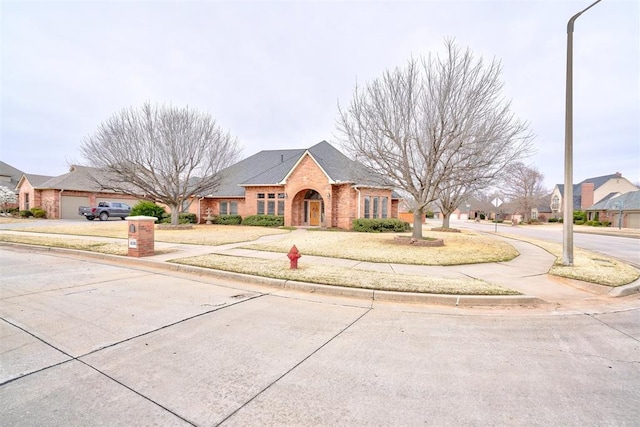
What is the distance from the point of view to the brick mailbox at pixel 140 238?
32.4 feet

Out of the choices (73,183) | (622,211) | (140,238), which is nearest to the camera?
(140,238)

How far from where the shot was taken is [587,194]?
53812 millimetres

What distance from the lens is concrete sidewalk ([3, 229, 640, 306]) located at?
233 inches

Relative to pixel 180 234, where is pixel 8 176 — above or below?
above

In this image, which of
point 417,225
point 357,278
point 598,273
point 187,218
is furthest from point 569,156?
point 187,218

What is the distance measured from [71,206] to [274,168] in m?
23.7

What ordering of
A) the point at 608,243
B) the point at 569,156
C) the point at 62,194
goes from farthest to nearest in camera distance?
the point at 62,194 → the point at 608,243 → the point at 569,156

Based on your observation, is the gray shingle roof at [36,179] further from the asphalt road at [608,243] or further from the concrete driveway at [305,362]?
the asphalt road at [608,243]

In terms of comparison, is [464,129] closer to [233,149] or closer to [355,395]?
[355,395]

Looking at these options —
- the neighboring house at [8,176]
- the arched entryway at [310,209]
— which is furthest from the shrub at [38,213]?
the arched entryway at [310,209]

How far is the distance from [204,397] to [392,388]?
1823 mm

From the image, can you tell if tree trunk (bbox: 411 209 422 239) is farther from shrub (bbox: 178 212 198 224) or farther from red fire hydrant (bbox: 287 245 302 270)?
shrub (bbox: 178 212 198 224)

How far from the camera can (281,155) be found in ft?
104

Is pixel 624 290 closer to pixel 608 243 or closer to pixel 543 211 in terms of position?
pixel 608 243
